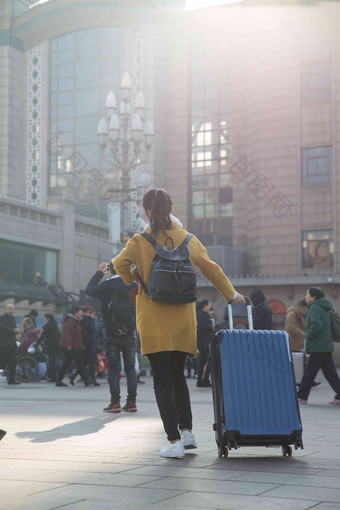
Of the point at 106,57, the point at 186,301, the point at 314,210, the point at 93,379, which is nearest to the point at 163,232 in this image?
the point at 186,301

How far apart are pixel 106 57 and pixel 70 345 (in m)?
41.1

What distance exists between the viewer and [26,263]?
39.6m

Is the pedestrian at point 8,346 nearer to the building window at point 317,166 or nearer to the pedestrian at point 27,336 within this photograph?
the pedestrian at point 27,336

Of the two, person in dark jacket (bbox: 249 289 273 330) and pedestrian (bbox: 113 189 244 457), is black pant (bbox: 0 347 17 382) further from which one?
pedestrian (bbox: 113 189 244 457)

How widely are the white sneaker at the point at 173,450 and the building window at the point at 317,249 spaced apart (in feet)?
128

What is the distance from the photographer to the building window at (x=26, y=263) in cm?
3788

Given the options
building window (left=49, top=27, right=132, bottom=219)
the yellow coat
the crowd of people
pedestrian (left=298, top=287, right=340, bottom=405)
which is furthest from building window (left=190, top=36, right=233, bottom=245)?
the yellow coat

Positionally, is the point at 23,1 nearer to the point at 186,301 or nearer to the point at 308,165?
the point at 308,165

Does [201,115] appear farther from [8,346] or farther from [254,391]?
[254,391]

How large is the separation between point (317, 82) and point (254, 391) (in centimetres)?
4098

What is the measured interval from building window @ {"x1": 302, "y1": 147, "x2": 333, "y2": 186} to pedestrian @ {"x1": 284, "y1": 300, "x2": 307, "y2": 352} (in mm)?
30218

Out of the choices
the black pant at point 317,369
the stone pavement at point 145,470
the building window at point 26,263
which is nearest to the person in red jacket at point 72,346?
the black pant at point 317,369

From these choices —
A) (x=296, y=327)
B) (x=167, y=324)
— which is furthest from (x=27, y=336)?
(x=167, y=324)

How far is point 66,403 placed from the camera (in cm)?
1127
